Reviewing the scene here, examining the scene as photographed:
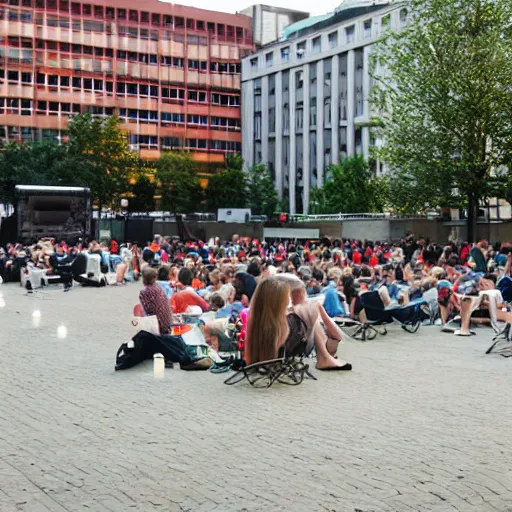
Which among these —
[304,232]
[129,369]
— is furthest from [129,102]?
[129,369]

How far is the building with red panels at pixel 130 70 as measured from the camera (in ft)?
294

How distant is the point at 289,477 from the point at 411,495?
0.98 meters

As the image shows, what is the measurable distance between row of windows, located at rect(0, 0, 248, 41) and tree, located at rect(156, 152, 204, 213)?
2183 cm

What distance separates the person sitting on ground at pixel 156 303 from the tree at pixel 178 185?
215 ft

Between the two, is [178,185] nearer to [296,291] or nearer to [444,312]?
[444,312]

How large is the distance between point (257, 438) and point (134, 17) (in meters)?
92.4

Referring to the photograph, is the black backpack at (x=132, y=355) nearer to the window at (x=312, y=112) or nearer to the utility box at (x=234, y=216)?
the utility box at (x=234, y=216)

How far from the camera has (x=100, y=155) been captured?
64938mm

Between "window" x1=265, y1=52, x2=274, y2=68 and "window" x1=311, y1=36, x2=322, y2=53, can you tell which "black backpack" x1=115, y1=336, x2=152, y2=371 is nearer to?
"window" x1=311, y1=36, x2=322, y2=53

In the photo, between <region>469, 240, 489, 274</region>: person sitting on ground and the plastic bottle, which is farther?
<region>469, 240, 489, 274</region>: person sitting on ground

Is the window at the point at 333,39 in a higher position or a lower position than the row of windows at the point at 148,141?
higher

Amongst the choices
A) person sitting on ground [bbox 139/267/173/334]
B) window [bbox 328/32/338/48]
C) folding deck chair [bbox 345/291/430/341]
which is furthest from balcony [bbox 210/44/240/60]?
person sitting on ground [bbox 139/267/173/334]

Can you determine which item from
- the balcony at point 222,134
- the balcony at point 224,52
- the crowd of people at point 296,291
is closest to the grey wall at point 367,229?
the crowd of people at point 296,291

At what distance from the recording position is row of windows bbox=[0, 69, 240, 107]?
90.1 metres
